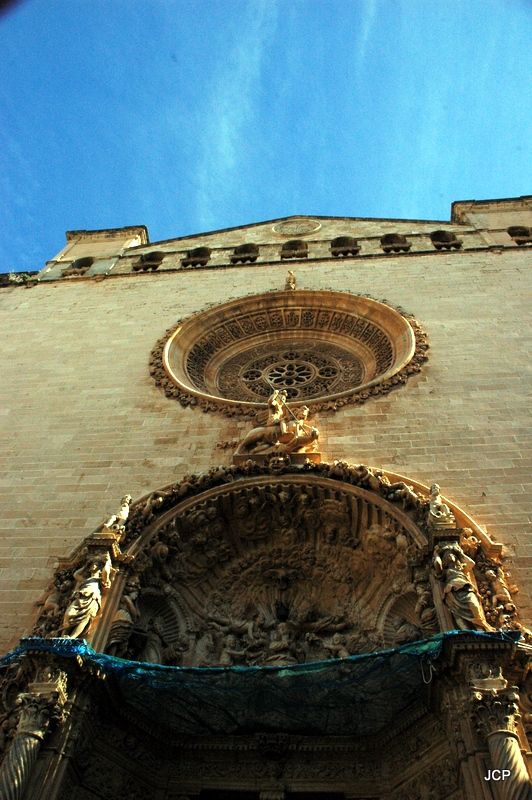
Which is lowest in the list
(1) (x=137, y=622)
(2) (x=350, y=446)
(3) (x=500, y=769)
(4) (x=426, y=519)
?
(3) (x=500, y=769)

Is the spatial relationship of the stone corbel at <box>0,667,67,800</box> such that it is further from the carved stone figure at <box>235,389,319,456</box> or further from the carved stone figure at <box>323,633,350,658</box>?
the carved stone figure at <box>235,389,319,456</box>

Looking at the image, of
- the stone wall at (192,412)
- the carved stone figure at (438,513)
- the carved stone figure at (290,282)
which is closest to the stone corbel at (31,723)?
the stone wall at (192,412)

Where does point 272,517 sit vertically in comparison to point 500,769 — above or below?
above

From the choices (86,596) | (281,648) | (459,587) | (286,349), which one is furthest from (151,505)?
(286,349)

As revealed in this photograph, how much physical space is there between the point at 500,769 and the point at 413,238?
1385 cm

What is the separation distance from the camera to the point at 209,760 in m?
6.89

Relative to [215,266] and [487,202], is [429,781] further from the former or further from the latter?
[487,202]

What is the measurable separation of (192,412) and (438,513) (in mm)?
4794

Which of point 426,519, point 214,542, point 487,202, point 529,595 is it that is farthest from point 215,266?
point 529,595

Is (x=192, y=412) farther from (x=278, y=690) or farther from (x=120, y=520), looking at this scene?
(x=278, y=690)

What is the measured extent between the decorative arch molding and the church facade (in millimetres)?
31

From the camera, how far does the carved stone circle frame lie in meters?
11.8

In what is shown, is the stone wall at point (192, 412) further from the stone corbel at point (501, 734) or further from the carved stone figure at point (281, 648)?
the carved stone figure at point (281, 648)

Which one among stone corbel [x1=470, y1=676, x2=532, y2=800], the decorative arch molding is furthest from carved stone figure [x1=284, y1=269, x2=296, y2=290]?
stone corbel [x1=470, y1=676, x2=532, y2=800]
